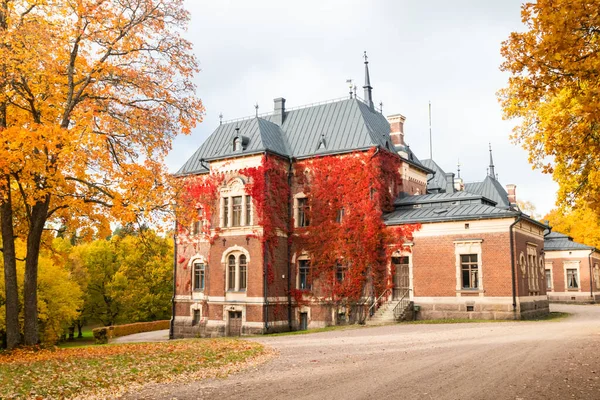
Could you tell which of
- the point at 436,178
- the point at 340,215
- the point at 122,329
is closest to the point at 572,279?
the point at 436,178

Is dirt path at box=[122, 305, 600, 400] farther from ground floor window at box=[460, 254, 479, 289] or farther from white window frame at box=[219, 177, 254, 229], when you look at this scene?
white window frame at box=[219, 177, 254, 229]

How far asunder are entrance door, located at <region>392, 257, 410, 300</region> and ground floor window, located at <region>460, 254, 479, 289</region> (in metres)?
2.79

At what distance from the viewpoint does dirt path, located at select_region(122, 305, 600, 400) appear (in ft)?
29.9

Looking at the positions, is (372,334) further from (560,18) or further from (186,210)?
(560,18)

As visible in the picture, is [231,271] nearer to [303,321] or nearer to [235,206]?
[235,206]

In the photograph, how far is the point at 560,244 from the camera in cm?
4616

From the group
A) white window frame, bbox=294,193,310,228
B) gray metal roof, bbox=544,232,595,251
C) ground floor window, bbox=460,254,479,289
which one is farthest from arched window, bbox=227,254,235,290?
gray metal roof, bbox=544,232,595,251

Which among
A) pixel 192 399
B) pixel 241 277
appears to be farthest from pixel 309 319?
pixel 192 399

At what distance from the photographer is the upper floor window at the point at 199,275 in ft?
107

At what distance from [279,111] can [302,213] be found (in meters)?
7.78

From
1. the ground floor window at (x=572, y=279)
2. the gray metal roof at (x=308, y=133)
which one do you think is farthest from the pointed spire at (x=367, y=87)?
the ground floor window at (x=572, y=279)

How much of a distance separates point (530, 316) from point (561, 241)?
22467mm

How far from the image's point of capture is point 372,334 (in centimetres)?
2066

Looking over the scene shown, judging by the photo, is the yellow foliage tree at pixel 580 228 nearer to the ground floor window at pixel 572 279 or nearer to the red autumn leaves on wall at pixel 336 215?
the ground floor window at pixel 572 279
